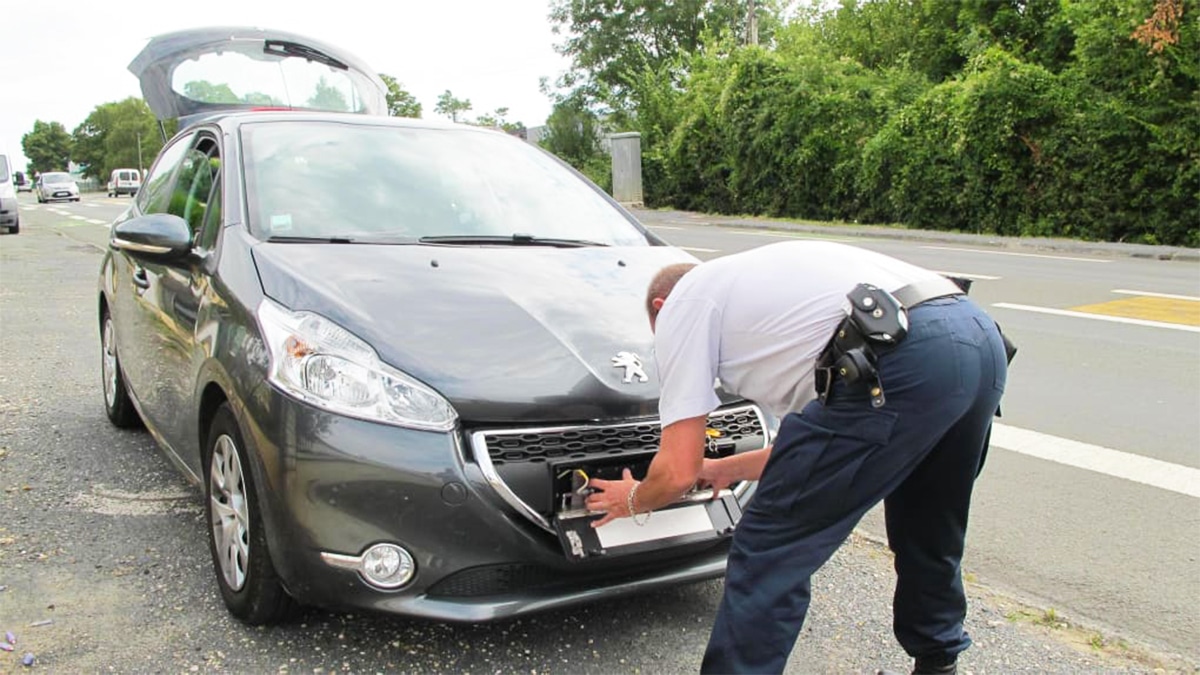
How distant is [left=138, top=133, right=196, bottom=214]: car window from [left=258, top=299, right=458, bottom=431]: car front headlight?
213 cm

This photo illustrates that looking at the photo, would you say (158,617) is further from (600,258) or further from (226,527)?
(600,258)


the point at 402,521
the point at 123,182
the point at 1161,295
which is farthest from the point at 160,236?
the point at 123,182

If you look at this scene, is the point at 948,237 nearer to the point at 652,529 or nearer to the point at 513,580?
the point at 652,529

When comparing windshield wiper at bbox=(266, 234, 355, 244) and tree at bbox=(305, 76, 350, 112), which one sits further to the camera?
tree at bbox=(305, 76, 350, 112)

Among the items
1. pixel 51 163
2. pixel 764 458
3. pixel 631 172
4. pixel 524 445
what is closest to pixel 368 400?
pixel 524 445

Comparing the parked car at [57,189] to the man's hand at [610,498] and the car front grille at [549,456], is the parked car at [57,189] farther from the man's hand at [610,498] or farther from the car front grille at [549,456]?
the man's hand at [610,498]

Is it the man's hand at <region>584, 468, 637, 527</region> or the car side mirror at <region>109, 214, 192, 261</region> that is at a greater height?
the car side mirror at <region>109, 214, 192, 261</region>

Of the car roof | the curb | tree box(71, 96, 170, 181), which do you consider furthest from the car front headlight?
tree box(71, 96, 170, 181)

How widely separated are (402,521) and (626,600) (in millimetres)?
1026

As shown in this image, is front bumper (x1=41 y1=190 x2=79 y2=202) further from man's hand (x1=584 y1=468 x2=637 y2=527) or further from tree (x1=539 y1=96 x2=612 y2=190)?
man's hand (x1=584 y1=468 x2=637 y2=527)

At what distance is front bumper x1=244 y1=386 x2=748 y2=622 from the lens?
261cm

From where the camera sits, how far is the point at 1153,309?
962 cm

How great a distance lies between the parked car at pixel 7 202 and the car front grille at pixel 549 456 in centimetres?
2263

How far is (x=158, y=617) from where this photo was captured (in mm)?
3139
